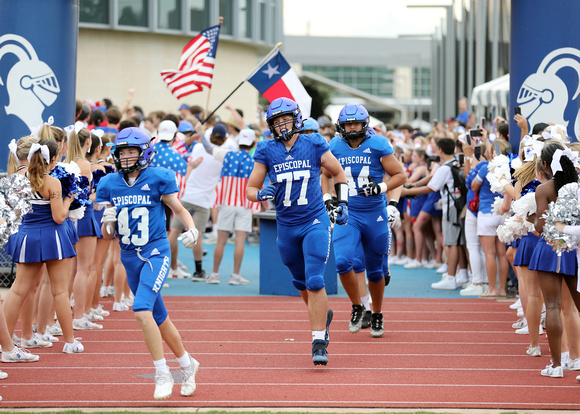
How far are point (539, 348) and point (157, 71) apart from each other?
30.6 meters

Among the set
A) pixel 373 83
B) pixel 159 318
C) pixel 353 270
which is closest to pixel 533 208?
pixel 353 270

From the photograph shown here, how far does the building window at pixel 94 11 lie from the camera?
35.6 meters

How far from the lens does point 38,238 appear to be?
8.33m

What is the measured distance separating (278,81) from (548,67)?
12.0 feet

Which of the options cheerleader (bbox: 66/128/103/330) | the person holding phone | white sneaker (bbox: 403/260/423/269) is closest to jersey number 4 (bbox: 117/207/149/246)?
cheerleader (bbox: 66/128/103/330)

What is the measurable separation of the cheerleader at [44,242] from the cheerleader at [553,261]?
411cm

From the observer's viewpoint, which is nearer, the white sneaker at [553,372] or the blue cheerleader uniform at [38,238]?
the white sneaker at [553,372]

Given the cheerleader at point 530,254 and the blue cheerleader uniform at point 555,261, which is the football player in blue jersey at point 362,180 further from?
the blue cheerleader uniform at point 555,261

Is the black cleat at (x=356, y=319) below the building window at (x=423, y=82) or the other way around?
below

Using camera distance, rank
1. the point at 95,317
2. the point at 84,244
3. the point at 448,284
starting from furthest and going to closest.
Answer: the point at 448,284 < the point at 95,317 < the point at 84,244

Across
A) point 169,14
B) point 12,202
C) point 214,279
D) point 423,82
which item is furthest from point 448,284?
point 423,82

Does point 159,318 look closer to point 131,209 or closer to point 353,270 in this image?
point 131,209

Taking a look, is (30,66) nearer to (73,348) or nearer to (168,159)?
(168,159)

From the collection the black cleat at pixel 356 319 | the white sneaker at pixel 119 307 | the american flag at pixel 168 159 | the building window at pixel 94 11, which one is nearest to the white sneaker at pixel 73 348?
the white sneaker at pixel 119 307
